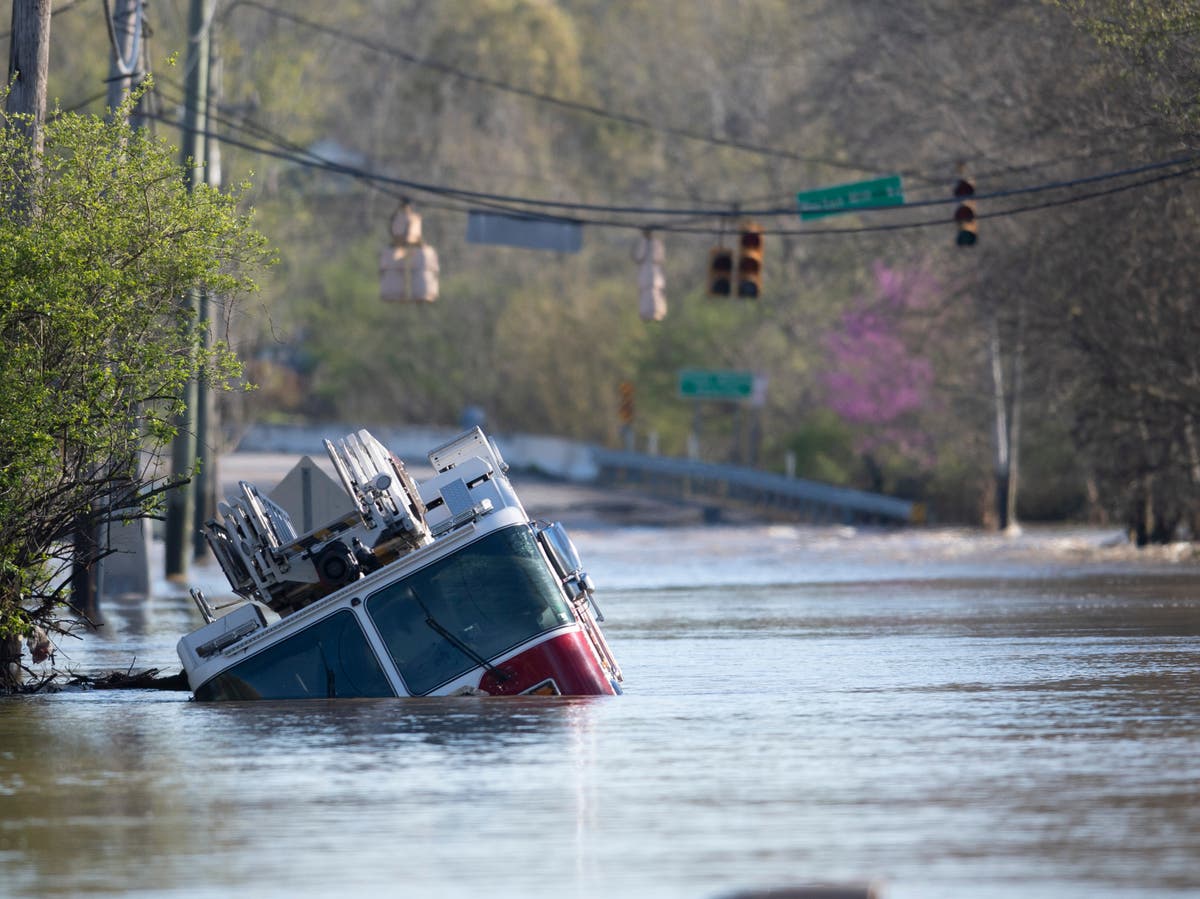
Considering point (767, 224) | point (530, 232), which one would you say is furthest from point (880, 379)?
point (530, 232)

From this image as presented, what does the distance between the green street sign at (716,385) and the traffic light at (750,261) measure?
28972mm

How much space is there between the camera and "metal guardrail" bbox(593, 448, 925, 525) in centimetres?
5812

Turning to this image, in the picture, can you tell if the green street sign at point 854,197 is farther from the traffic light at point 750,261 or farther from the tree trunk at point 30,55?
the tree trunk at point 30,55

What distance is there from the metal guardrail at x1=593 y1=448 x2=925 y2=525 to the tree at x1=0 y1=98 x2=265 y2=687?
39.7 metres

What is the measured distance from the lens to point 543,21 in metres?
107

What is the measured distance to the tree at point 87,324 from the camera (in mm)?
18453

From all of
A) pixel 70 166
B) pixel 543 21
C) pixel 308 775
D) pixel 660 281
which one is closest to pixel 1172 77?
pixel 660 281

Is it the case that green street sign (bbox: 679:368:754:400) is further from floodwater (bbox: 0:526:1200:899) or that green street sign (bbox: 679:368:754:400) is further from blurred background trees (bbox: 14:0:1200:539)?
floodwater (bbox: 0:526:1200:899)

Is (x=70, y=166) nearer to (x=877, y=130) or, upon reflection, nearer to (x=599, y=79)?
(x=877, y=130)

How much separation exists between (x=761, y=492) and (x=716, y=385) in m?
3.76

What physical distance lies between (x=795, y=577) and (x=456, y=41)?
71.6 m

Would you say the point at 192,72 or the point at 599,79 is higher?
the point at 599,79

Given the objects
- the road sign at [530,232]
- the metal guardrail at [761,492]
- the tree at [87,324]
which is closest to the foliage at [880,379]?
the metal guardrail at [761,492]

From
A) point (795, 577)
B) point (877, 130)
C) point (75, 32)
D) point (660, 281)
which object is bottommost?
point (795, 577)
